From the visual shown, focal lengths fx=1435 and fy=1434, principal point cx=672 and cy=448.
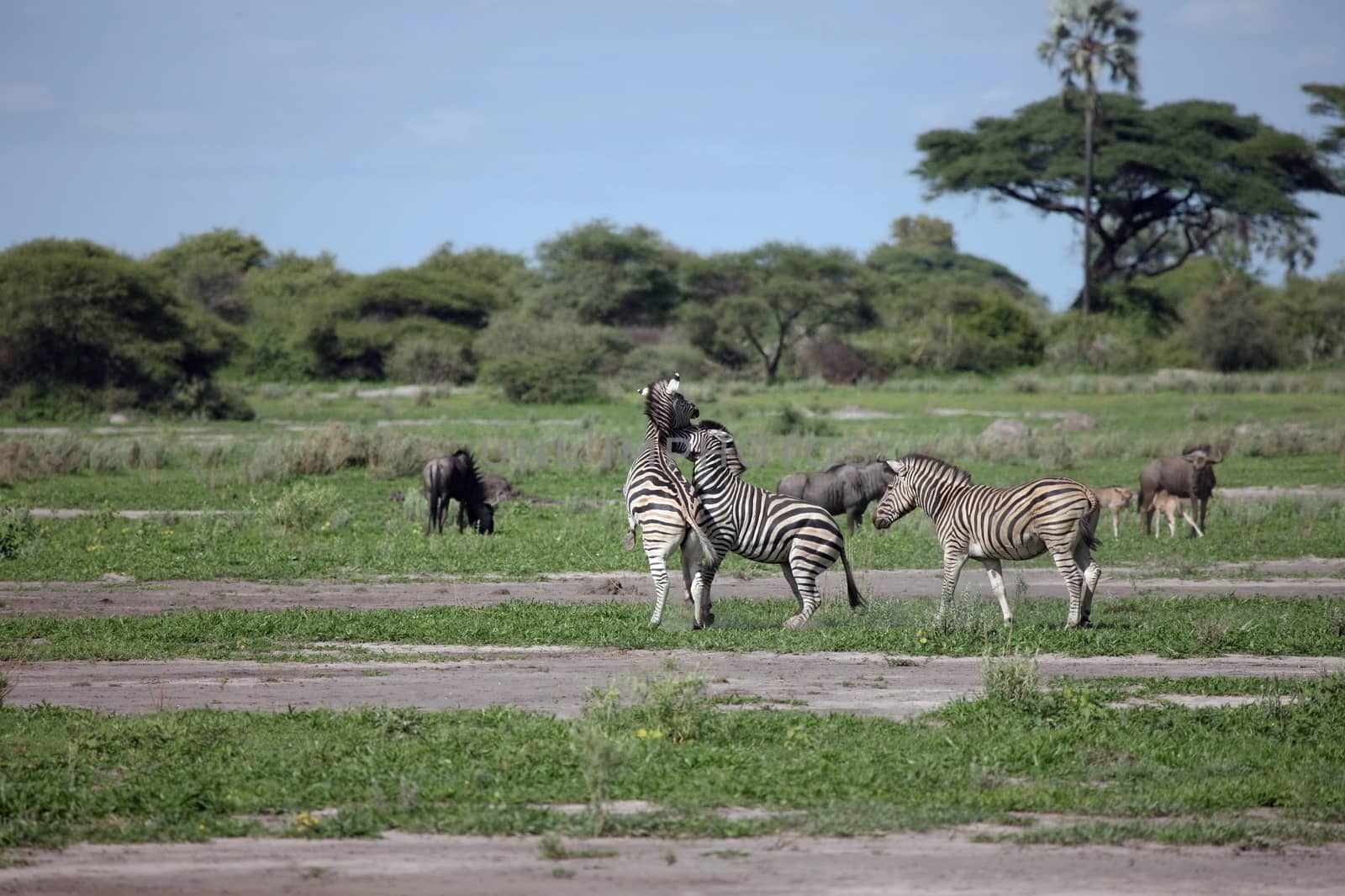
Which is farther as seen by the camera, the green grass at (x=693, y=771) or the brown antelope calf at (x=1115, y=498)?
the brown antelope calf at (x=1115, y=498)

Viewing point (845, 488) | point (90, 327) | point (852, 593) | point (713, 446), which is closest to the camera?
point (713, 446)

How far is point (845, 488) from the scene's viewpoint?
1984 cm

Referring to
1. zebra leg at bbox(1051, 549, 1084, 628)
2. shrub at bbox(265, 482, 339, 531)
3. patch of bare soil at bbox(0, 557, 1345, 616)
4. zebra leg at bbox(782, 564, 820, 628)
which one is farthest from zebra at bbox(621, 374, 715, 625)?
shrub at bbox(265, 482, 339, 531)

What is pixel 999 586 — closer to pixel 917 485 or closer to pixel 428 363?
pixel 917 485

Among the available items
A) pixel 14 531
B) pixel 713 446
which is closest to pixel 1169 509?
pixel 713 446

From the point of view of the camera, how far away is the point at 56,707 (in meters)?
9.81

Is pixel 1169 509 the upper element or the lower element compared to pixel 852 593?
upper

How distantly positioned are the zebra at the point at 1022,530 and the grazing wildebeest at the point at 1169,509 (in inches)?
303

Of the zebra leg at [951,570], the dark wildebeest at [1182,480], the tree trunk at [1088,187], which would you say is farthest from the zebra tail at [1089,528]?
the tree trunk at [1088,187]

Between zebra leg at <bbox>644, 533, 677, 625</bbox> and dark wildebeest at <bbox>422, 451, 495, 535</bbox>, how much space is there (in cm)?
775

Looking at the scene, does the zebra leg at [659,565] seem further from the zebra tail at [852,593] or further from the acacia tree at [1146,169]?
the acacia tree at [1146,169]

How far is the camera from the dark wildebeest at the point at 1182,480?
20266mm

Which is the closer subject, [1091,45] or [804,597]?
[804,597]

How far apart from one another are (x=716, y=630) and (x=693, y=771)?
4399mm
